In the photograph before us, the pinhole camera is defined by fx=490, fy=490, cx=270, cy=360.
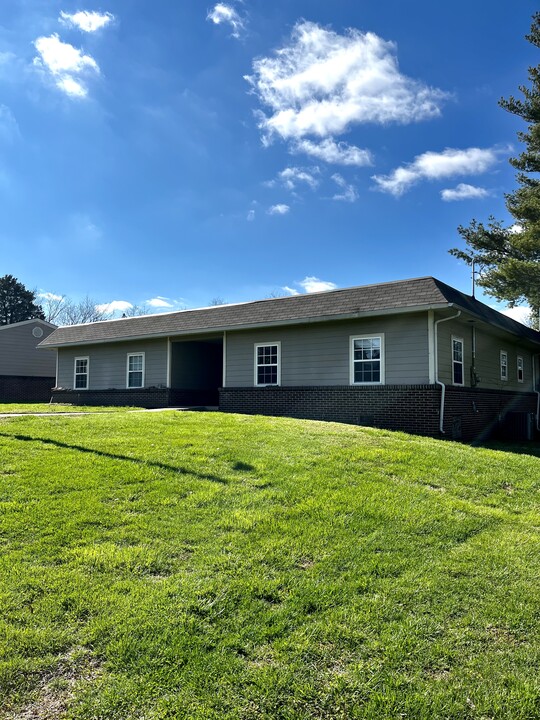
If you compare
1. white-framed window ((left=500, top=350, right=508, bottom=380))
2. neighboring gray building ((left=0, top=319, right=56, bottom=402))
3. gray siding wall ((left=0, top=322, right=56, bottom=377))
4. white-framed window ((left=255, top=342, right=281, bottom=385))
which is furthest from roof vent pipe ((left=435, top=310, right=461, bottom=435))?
neighboring gray building ((left=0, top=319, right=56, bottom=402))

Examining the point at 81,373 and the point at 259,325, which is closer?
the point at 259,325

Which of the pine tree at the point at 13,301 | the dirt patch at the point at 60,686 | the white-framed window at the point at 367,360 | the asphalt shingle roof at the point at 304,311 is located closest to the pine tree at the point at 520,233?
the asphalt shingle roof at the point at 304,311

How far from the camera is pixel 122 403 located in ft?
60.5

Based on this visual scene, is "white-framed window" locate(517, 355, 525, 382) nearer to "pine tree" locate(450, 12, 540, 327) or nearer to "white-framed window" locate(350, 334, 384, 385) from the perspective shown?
"pine tree" locate(450, 12, 540, 327)

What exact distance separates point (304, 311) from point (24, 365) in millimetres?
19124

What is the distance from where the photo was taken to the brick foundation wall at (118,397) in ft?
57.8

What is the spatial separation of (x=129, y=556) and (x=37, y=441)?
4.32m

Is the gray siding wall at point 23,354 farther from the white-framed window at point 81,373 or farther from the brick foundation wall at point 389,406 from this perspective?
the brick foundation wall at point 389,406

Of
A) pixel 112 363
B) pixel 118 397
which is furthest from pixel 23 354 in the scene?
pixel 118 397

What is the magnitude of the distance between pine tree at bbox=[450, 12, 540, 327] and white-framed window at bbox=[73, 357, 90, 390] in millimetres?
16902

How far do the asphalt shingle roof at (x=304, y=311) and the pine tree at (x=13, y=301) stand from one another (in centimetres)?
3212

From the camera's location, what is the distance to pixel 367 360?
1282cm

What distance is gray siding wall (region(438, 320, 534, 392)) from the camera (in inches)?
486

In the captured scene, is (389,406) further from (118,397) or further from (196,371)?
(118,397)
